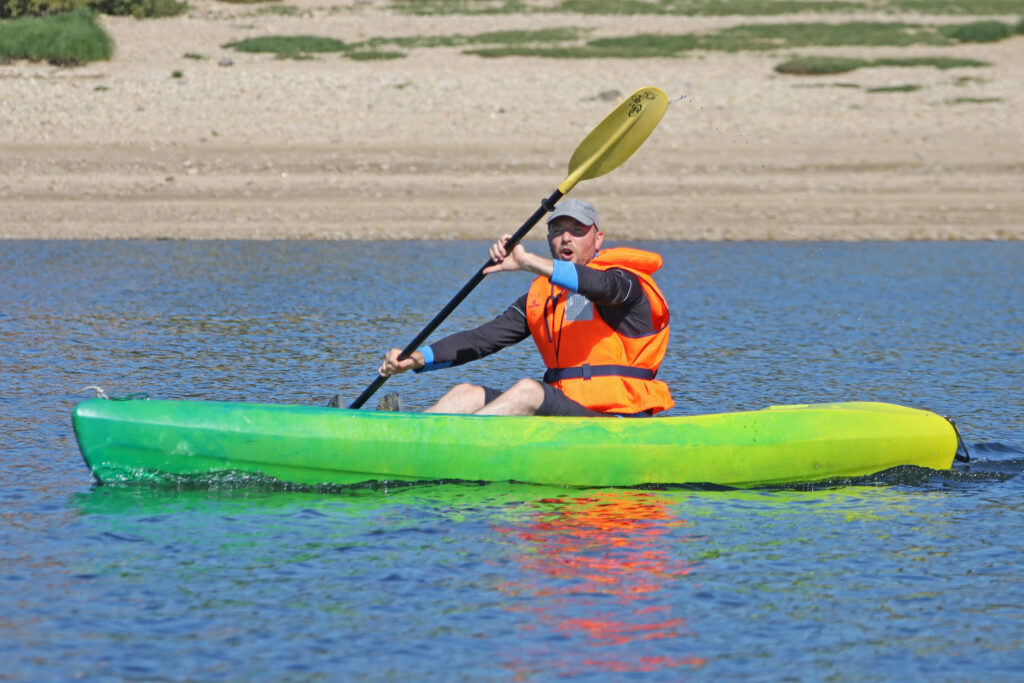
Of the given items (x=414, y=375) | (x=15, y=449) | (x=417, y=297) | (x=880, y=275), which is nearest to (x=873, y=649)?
(x=15, y=449)

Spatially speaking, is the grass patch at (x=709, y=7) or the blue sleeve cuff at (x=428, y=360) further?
the grass patch at (x=709, y=7)

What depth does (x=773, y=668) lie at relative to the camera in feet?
14.2

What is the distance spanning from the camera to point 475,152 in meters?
16.5

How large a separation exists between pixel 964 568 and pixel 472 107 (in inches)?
516

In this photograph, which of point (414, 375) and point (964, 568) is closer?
point (964, 568)

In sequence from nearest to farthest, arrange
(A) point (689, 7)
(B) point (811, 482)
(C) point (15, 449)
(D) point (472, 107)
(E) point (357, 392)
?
(B) point (811, 482) < (C) point (15, 449) < (E) point (357, 392) < (D) point (472, 107) < (A) point (689, 7)

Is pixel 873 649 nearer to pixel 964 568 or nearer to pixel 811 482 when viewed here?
pixel 964 568

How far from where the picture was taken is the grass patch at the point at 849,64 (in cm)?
1994

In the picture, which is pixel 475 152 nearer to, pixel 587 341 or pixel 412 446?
pixel 587 341

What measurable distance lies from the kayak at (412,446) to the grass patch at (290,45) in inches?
629

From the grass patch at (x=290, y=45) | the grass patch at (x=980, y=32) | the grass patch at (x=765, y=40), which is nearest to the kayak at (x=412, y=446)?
the grass patch at (x=765, y=40)

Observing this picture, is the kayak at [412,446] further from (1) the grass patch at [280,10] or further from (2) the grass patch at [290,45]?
(1) the grass patch at [280,10]

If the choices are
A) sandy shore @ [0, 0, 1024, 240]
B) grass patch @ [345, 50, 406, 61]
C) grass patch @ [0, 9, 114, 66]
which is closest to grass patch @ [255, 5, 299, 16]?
grass patch @ [345, 50, 406, 61]

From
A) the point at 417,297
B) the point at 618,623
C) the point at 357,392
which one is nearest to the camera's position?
the point at 618,623
